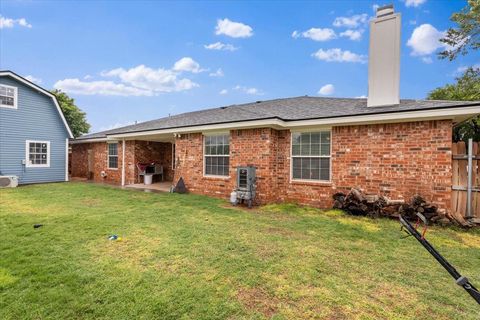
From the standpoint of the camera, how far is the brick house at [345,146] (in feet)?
19.4

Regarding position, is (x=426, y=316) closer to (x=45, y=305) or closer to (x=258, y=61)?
(x=45, y=305)

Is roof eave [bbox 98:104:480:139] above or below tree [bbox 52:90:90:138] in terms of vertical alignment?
below

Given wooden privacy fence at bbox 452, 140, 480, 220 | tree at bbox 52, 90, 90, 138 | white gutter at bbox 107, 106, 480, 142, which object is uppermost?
tree at bbox 52, 90, 90, 138

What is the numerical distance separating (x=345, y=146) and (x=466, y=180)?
2880mm

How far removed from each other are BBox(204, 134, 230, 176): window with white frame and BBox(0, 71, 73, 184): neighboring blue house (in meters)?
10.0

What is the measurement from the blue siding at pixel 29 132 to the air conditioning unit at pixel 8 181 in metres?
0.76

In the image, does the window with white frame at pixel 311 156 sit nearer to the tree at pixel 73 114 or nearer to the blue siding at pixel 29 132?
the blue siding at pixel 29 132

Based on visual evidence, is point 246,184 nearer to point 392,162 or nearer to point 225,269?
point 392,162

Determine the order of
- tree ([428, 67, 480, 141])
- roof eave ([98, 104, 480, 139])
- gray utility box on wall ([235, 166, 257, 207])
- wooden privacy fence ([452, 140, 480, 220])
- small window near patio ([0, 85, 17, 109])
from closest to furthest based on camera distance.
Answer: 1. roof eave ([98, 104, 480, 139])
2. wooden privacy fence ([452, 140, 480, 220])
3. gray utility box on wall ([235, 166, 257, 207])
4. tree ([428, 67, 480, 141])
5. small window near patio ([0, 85, 17, 109])

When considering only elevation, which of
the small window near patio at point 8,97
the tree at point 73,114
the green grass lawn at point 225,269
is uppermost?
the tree at point 73,114

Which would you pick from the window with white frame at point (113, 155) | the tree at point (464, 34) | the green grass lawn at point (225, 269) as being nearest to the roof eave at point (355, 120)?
the green grass lawn at point (225, 269)

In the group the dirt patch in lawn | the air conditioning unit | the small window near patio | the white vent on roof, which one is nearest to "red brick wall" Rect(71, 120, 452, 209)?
the white vent on roof

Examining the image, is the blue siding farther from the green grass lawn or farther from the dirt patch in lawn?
the dirt patch in lawn

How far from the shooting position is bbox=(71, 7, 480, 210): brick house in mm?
5918
